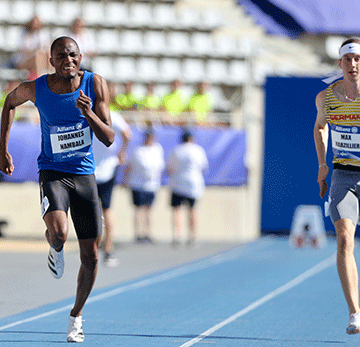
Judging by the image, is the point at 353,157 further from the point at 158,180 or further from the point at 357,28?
the point at 357,28

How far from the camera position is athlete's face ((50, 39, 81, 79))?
521cm

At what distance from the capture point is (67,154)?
5375mm

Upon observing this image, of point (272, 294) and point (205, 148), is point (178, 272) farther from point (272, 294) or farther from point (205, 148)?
point (205, 148)

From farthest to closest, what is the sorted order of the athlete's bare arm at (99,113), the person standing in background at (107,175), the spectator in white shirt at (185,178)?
the spectator in white shirt at (185,178), the person standing in background at (107,175), the athlete's bare arm at (99,113)

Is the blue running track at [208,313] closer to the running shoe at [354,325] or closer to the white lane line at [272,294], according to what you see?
the white lane line at [272,294]

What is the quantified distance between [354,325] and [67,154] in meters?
2.18

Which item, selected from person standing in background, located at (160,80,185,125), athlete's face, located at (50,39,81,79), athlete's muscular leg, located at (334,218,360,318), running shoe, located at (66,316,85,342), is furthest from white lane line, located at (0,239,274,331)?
person standing in background, located at (160,80,185,125)

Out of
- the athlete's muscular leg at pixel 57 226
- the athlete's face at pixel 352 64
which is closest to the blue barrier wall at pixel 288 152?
the athlete's face at pixel 352 64

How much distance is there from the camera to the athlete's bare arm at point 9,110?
17.8 feet

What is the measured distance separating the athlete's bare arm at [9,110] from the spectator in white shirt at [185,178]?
886 cm

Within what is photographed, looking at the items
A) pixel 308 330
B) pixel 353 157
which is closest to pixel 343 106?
pixel 353 157

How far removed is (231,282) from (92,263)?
4.27 m

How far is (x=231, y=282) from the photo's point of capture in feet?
31.1

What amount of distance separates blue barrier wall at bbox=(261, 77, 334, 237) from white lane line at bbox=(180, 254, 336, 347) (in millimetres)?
3736
